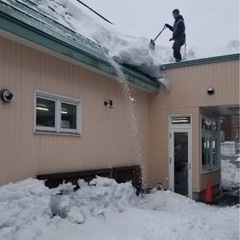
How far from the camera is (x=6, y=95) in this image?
6.38m

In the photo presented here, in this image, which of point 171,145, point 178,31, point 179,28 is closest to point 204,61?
point 178,31

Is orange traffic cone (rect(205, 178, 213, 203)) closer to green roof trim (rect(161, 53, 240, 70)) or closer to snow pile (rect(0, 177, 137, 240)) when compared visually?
snow pile (rect(0, 177, 137, 240))

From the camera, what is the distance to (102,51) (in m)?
9.65

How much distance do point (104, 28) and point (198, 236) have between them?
7061 mm

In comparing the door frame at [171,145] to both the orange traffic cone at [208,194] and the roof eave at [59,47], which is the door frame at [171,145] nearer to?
the orange traffic cone at [208,194]

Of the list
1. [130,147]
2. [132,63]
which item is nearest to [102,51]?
[132,63]

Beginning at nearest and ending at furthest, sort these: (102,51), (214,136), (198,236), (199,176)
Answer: (198,236) < (102,51) < (199,176) < (214,136)

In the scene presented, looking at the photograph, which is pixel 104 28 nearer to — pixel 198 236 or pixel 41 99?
pixel 41 99

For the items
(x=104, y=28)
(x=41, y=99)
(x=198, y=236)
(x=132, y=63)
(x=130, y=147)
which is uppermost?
(x=104, y=28)

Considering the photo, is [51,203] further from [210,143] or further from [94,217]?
[210,143]

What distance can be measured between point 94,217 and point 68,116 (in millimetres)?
2468

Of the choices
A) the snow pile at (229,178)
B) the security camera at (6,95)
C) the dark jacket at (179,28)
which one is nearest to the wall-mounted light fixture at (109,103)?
the security camera at (6,95)

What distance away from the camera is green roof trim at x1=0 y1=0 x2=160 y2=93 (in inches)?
239

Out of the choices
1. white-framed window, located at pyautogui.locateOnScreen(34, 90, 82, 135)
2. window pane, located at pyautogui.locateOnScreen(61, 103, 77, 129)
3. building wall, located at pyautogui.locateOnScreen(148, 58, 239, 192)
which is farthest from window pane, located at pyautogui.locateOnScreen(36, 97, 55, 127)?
building wall, located at pyautogui.locateOnScreen(148, 58, 239, 192)
